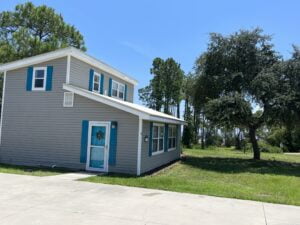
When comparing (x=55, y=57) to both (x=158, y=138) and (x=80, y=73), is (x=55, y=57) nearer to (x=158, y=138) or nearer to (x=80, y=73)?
(x=80, y=73)

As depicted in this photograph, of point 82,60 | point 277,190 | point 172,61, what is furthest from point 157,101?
point 277,190

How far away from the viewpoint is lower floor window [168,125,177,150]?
19.7 metres

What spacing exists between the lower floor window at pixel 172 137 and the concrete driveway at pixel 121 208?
988 centimetres

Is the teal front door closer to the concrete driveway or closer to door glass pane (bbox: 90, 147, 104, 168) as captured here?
door glass pane (bbox: 90, 147, 104, 168)

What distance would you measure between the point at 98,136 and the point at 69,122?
1.52m

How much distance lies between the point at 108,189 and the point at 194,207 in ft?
9.64

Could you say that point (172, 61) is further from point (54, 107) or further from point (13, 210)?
point (13, 210)

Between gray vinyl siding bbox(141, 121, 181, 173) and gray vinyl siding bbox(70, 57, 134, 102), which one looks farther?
gray vinyl siding bbox(70, 57, 134, 102)

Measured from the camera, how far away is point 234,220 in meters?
6.77

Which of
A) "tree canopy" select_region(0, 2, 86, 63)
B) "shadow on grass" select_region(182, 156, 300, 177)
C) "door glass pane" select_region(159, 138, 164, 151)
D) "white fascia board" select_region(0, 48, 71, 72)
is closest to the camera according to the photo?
"white fascia board" select_region(0, 48, 71, 72)

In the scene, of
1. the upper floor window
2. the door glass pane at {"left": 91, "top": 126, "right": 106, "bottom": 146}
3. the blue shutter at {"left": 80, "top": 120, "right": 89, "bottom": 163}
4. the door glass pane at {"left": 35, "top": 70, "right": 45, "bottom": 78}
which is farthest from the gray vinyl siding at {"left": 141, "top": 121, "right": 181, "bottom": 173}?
the door glass pane at {"left": 35, "top": 70, "right": 45, "bottom": 78}

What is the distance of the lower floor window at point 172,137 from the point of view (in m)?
19.7

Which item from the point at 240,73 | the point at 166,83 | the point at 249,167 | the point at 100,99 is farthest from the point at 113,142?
the point at 166,83

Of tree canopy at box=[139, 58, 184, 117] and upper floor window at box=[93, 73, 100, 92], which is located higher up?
tree canopy at box=[139, 58, 184, 117]
